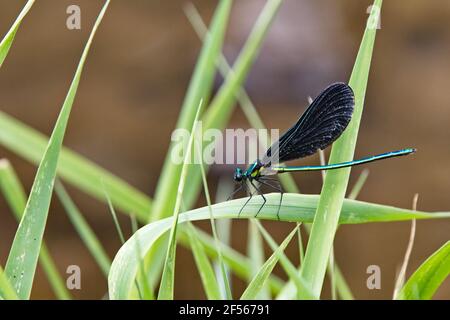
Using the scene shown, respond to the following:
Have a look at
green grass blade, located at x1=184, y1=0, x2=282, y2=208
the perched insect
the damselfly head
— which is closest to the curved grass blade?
the perched insect

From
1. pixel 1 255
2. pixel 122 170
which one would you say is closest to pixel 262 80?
pixel 122 170

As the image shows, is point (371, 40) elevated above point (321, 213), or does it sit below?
above

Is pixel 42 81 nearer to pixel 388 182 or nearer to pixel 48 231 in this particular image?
pixel 48 231

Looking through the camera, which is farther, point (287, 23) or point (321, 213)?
point (287, 23)

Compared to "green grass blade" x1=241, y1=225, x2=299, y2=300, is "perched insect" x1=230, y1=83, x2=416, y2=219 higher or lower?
higher

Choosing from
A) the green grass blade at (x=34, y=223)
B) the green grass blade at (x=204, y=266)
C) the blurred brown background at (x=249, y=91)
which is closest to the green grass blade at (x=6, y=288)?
the green grass blade at (x=34, y=223)

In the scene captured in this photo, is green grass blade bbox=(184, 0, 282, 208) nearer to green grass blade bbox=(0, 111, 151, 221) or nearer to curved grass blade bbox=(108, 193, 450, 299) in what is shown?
green grass blade bbox=(0, 111, 151, 221)

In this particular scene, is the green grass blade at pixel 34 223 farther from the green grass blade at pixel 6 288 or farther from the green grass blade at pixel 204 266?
the green grass blade at pixel 204 266
